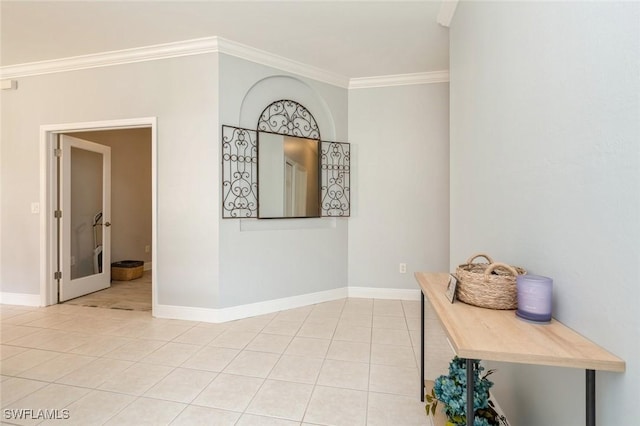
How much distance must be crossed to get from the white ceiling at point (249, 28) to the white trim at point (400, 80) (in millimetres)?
180

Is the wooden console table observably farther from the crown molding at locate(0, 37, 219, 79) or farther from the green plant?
the crown molding at locate(0, 37, 219, 79)

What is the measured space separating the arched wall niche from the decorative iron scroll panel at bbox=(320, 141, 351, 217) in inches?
6.8

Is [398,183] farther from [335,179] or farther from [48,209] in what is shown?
[48,209]

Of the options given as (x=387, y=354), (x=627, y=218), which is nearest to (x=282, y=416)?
(x=387, y=354)

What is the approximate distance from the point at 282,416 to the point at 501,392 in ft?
3.80

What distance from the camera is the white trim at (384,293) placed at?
11.4ft

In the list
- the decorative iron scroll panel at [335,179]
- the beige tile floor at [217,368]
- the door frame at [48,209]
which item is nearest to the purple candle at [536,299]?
the beige tile floor at [217,368]

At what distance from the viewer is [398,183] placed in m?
3.50

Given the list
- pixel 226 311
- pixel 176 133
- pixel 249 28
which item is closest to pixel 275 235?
pixel 226 311

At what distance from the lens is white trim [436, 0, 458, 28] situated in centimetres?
216

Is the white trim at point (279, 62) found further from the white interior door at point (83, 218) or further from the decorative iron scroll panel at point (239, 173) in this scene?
the white interior door at point (83, 218)

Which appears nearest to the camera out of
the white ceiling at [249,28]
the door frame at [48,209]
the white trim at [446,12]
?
the white trim at [446,12]

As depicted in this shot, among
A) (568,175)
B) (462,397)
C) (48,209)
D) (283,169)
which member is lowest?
(462,397)

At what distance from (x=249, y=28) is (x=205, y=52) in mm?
527
